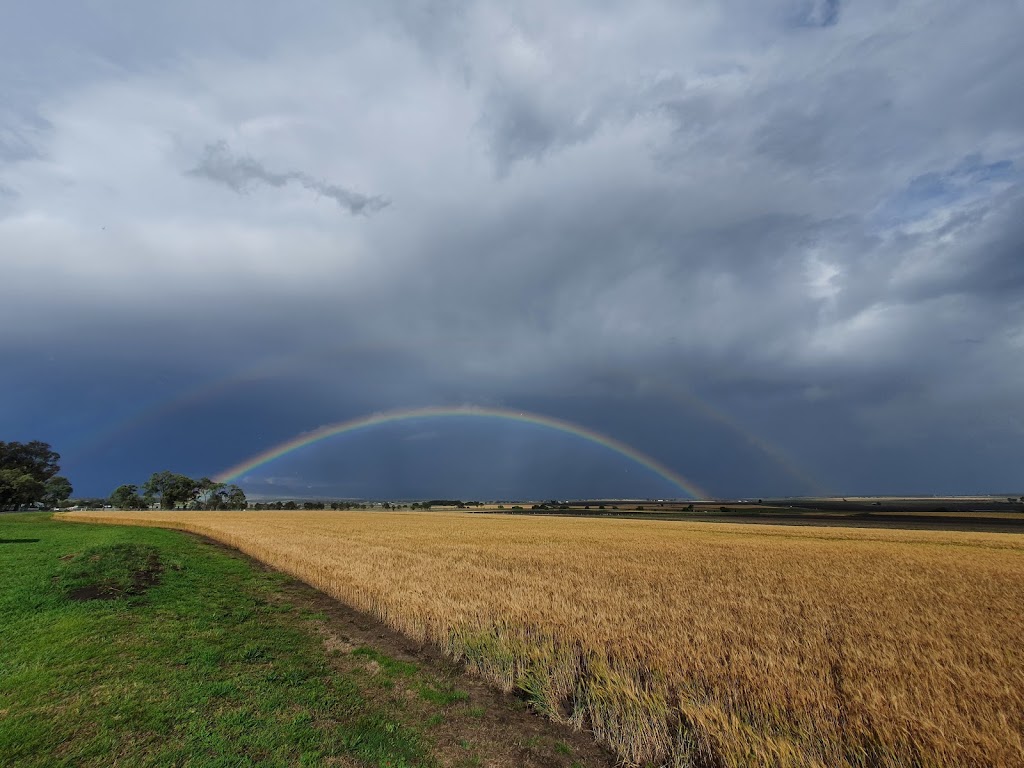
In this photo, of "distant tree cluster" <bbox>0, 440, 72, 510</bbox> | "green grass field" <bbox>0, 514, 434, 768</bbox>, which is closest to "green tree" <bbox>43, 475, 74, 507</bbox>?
"distant tree cluster" <bbox>0, 440, 72, 510</bbox>

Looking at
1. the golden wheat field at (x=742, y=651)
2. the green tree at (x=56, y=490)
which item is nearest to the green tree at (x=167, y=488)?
the green tree at (x=56, y=490)

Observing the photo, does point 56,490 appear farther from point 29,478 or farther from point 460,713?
point 460,713

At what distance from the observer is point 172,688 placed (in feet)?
28.7

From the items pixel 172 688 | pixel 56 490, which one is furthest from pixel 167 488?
pixel 172 688

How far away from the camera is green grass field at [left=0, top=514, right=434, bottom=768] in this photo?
677cm

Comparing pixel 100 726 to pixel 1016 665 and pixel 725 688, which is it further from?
pixel 1016 665

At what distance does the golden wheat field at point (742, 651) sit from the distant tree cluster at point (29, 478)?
12977 cm

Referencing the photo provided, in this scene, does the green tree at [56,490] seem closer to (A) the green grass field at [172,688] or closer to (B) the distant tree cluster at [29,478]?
(B) the distant tree cluster at [29,478]

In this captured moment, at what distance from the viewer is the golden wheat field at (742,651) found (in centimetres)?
594

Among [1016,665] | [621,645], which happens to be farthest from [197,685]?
[1016,665]

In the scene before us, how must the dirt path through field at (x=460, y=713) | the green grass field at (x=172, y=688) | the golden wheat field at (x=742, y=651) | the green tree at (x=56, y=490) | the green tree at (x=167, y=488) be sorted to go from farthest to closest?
the green tree at (x=167, y=488)
the green tree at (x=56, y=490)
the dirt path through field at (x=460, y=713)
the green grass field at (x=172, y=688)
the golden wheat field at (x=742, y=651)

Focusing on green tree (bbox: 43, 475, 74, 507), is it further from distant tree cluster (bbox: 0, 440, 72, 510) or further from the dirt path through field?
the dirt path through field

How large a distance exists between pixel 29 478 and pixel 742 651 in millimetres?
147689

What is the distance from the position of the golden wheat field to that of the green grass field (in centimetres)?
296
